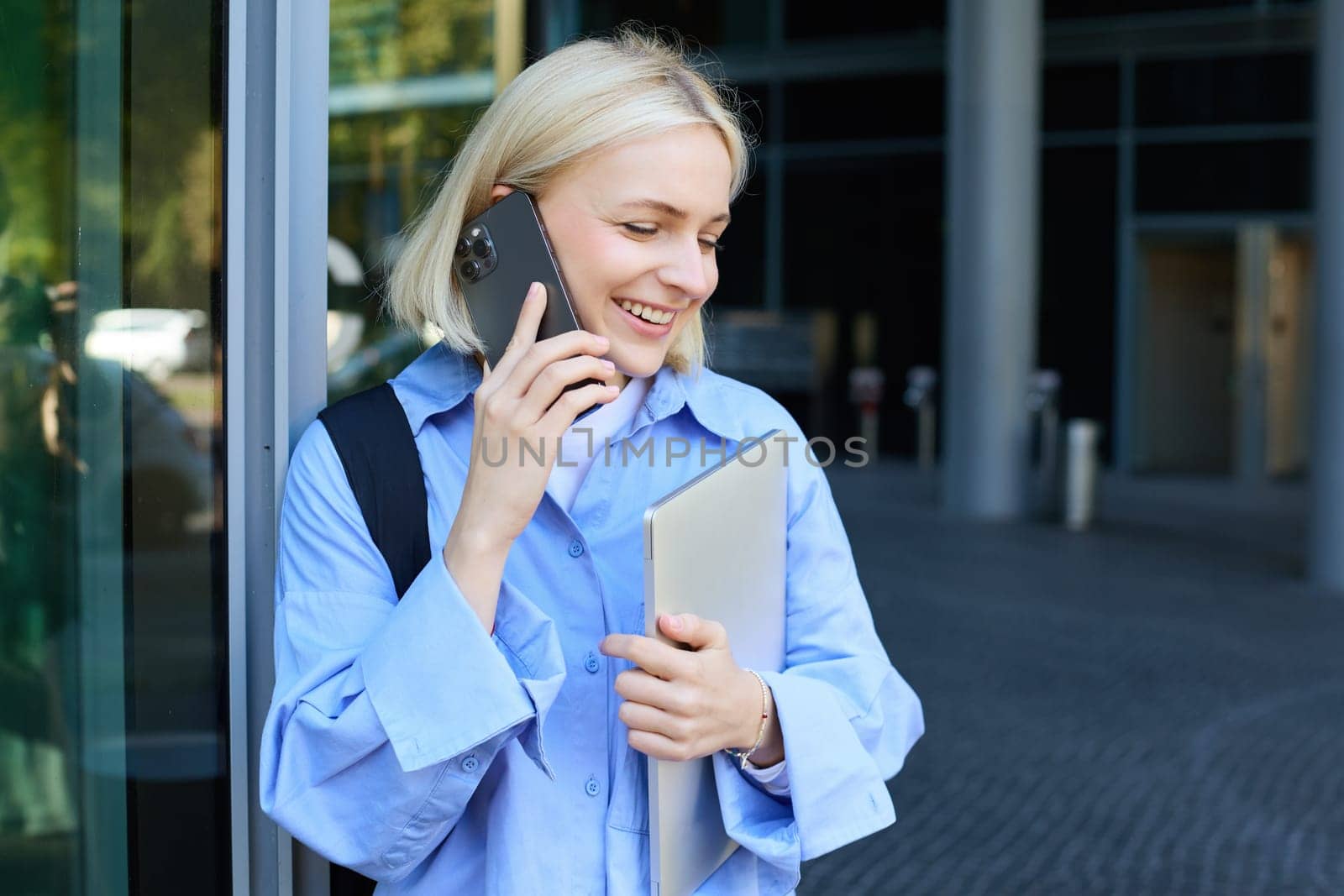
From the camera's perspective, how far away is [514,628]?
1469 millimetres

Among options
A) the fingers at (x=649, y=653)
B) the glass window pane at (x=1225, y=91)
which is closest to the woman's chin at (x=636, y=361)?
the fingers at (x=649, y=653)

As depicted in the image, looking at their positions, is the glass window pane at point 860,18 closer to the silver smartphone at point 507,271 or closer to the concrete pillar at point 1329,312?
the concrete pillar at point 1329,312

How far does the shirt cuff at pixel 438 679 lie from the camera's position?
52.7 inches

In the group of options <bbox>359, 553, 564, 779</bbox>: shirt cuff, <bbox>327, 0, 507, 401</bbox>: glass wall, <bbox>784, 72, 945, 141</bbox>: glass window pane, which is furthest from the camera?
<bbox>784, 72, 945, 141</bbox>: glass window pane

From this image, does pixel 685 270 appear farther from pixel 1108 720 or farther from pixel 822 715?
pixel 1108 720

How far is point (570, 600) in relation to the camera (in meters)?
A: 1.58

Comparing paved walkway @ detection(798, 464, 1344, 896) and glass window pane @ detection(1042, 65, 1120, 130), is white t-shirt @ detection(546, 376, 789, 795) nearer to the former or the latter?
paved walkway @ detection(798, 464, 1344, 896)

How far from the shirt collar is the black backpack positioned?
0.04 m

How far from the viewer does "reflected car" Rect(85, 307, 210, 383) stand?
5.62 feet

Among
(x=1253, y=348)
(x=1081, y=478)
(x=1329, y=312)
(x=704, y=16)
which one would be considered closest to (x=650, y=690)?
(x=1329, y=312)

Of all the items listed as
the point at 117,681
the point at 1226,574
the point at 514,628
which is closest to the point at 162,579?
the point at 117,681

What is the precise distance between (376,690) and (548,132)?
0.64 m

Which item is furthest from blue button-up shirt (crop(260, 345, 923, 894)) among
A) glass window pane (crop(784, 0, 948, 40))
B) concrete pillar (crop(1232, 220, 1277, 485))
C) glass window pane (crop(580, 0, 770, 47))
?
glass window pane (crop(580, 0, 770, 47))

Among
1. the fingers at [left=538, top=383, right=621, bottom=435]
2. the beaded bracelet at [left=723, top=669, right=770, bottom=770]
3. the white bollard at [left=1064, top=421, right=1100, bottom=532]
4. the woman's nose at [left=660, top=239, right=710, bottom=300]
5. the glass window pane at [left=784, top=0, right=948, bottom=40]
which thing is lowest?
the white bollard at [left=1064, top=421, right=1100, bottom=532]
